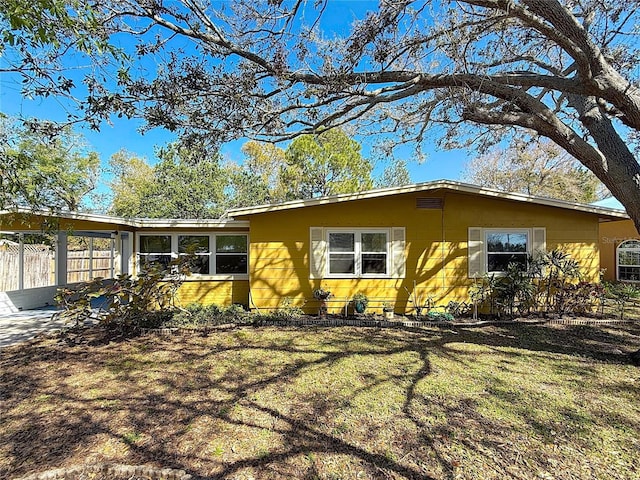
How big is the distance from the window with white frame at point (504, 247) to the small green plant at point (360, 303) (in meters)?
3.36

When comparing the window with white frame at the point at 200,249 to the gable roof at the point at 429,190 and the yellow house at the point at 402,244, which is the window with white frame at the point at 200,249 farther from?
the gable roof at the point at 429,190

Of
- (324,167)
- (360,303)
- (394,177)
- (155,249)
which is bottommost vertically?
(360,303)

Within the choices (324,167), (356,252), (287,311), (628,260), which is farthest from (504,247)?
(324,167)

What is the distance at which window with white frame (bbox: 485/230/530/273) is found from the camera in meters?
8.52

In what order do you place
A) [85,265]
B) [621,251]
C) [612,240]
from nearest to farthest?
1. [85,265]
2. [621,251]
3. [612,240]

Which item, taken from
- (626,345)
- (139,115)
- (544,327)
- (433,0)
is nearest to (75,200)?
(139,115)

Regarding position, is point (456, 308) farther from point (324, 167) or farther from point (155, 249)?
point (324, 167)

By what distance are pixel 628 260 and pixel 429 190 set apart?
35.7ft

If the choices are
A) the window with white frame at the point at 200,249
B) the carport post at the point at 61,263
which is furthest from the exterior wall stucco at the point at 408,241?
the carport post at the point at 61,263

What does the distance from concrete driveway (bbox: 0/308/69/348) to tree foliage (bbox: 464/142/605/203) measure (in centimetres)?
2160

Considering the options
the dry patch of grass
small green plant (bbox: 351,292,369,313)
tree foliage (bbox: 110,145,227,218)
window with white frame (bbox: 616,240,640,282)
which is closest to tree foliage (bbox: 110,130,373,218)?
tree foliage (bbox: 110,145,227,218)

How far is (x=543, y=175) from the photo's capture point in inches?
798

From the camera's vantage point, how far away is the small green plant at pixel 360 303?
8.16 m

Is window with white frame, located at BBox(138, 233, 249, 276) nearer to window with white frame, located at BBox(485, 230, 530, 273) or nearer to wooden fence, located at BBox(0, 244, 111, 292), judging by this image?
wooden fence, located at BBox(0, 244, 111, 292)
